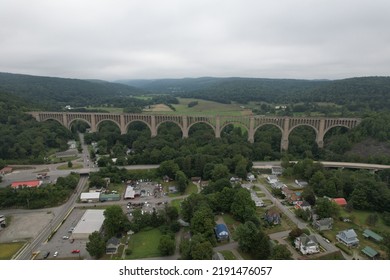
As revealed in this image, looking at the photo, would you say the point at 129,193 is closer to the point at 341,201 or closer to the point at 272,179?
the point at 272,179

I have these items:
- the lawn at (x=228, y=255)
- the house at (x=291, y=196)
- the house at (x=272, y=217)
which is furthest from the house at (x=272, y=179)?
the lawn at (x=228, y=255)

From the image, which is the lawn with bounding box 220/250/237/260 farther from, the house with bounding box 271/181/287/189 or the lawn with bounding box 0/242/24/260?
the lawn with bounding box 0/242/24/260

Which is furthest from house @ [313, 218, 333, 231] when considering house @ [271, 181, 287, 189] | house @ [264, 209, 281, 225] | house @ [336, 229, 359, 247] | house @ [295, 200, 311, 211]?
house @ [271, 181, 287, 189]

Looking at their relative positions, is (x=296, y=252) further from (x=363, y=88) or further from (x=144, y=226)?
(x=363, y=88)

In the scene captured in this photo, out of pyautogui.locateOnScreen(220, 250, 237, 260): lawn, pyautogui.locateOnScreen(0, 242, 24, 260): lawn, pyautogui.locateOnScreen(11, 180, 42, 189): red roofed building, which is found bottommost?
pyautogui.locateOnScreen(0, 242, 24, 260): lawn

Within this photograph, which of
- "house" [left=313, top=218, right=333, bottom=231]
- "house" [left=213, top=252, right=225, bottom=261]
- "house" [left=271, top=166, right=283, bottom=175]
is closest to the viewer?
"house" [left=213, top=252, right=225, bottom=261]

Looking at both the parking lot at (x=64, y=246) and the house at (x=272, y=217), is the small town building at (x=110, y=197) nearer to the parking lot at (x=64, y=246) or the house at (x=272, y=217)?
the parking lot at (x=64, y=246)

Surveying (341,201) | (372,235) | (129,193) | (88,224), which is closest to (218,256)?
Result: (88,224)

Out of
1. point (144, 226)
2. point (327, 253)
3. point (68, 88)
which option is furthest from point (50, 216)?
point (68, 88)
